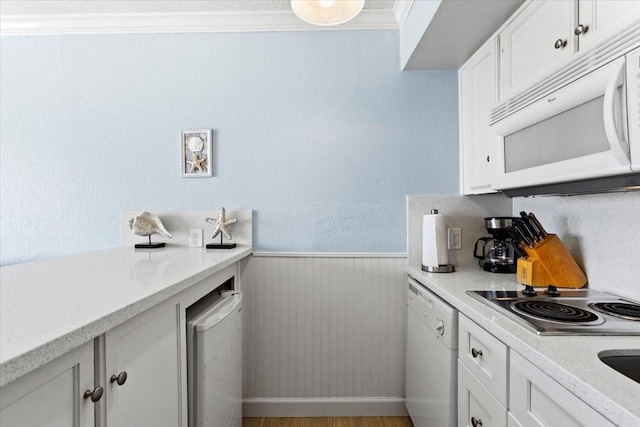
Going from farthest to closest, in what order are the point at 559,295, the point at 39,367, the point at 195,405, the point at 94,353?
the point at 559,295
the point at 195,405
the point at 94,353
the point at 39,367

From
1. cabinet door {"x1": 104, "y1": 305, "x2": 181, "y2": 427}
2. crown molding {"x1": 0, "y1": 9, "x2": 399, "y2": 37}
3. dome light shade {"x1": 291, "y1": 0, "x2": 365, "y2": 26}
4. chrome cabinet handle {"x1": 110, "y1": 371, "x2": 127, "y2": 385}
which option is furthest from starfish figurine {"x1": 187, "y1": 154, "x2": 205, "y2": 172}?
chrome cabinet handle {"x1": 110, "y1": 371, "x2": 127, "y2": 385}

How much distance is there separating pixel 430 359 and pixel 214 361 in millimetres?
963

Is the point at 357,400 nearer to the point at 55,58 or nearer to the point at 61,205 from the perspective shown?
→ the point at 61,205

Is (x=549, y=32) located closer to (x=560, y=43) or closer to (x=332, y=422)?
(x=560, y=43)

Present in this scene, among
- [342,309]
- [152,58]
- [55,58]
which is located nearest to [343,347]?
[342,309]

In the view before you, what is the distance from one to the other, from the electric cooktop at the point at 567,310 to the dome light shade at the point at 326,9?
1.27 m

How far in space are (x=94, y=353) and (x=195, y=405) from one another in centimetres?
64

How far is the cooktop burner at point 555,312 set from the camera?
1014 mm

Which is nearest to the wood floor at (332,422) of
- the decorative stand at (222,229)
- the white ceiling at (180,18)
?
the decorative stand at (222,229)

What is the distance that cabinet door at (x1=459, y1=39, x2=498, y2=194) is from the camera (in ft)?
5.73

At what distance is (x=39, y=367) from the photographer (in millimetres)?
575

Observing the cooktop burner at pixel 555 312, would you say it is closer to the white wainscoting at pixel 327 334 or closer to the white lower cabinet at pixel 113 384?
the white wainscoting at pixel 327 334

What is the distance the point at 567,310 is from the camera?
1.11m

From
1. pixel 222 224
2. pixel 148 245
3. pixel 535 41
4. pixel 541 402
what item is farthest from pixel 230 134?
pixel 541 402
